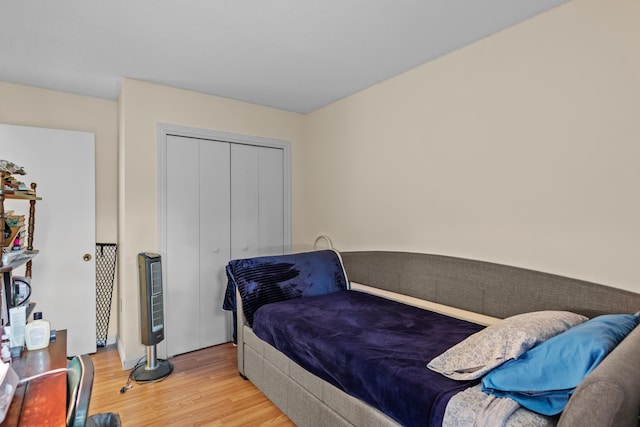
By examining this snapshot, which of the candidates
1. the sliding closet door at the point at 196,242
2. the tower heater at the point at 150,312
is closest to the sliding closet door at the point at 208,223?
the sliding closet door at the point at 196,242

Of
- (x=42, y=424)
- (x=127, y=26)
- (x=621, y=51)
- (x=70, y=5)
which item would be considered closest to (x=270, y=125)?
(x=127, y=26)

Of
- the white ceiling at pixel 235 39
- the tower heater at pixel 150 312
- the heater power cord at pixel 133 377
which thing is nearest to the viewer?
the white ceiling at pixel 235 39

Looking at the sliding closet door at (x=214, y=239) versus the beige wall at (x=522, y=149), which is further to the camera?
the sliding closet door at (x=214, y=239)

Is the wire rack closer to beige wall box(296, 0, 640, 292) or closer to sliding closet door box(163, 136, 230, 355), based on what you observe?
sliding closet door box(163, 136, 230, 355)

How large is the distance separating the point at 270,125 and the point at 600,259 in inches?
122

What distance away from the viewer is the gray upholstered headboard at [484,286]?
5.91 feet

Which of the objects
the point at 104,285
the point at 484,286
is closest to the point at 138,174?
the point at 104,285

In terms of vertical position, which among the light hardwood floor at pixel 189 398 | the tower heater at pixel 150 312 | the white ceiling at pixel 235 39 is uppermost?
the white ceiling at pixel 235 39

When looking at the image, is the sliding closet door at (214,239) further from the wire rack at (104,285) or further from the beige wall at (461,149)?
the wire rack at (104,285)

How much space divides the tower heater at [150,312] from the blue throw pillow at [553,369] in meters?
2.44

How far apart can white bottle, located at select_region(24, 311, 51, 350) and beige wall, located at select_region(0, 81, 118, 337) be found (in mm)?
1819

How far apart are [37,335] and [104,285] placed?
6.52 ft

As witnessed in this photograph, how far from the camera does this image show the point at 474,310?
2.33 meters

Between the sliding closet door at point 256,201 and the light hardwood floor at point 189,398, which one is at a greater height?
the sliding closet door at point 256,201
